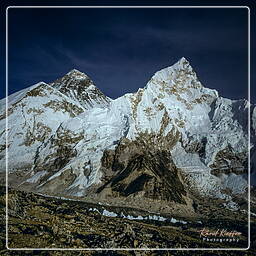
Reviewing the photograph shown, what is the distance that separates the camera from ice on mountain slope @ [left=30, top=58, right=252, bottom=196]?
147 meters

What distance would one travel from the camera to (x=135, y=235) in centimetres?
4416

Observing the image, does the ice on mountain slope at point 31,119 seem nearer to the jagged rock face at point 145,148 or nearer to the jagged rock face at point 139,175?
the jagged rock face at point 145,148

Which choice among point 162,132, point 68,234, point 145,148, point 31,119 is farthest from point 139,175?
point 68,234

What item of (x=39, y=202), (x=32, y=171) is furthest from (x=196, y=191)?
(x=39, y=202)

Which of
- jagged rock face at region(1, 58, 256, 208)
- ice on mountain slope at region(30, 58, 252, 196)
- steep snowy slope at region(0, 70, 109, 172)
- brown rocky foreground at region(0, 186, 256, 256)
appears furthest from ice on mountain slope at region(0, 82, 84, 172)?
brown rocky foreground at region(0, 186, 256, 256)

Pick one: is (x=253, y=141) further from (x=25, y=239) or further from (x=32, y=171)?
(x=25, y=239)

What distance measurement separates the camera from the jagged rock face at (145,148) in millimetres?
135000

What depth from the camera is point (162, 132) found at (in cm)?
17688

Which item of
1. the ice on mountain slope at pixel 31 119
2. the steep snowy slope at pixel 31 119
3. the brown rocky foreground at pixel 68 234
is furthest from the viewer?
the ice on mountain slope at pixel 31 119

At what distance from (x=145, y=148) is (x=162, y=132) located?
998 inches

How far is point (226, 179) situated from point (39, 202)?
12147 cm

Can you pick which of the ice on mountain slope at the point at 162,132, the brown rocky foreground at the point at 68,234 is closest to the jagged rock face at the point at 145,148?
the ice on mountain slope at the point at 162,132

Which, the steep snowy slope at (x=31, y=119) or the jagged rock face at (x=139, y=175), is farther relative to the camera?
the steep snowy slope at (x=31, y=119)

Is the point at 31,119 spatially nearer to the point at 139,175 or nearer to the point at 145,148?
the point at 145,148
